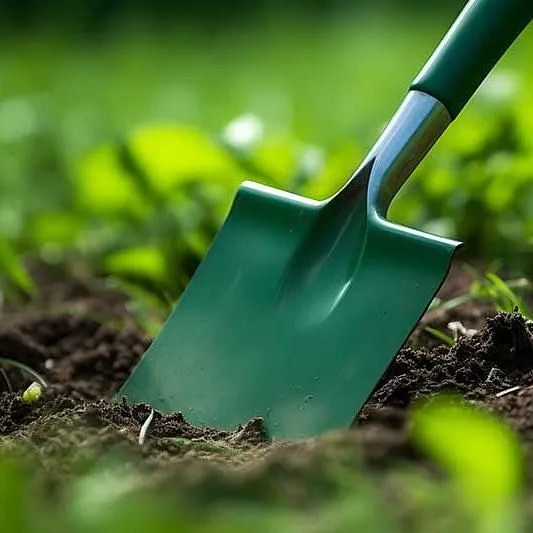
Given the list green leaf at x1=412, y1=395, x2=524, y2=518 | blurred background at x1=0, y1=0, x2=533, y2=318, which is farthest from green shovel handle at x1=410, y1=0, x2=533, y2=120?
green leaf at x1=412, y1=395, x2=524, y2=518

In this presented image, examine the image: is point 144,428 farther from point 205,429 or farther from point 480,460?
point 480,460

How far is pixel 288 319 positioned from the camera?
179 centimetres

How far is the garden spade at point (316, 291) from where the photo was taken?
5.39 feet

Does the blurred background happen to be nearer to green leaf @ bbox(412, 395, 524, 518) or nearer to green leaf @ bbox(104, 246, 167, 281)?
green leaf @ bbox(104, 246, 167, 281)

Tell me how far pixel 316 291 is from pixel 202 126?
2611 millimetres

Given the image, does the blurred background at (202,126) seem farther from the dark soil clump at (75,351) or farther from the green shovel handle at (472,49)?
the green shovel handle at (472,49)

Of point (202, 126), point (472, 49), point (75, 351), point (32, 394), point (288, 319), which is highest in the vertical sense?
point (472, 49)

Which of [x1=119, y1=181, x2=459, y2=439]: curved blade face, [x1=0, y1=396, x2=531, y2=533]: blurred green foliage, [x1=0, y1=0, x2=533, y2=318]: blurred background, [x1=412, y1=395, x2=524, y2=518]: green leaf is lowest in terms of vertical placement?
[x1=0, y1=0, x2=533, y2=318]: blurred background

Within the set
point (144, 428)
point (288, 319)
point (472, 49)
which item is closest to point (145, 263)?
point (288, 319)

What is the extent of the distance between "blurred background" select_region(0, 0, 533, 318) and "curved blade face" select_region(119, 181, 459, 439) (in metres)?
0.50

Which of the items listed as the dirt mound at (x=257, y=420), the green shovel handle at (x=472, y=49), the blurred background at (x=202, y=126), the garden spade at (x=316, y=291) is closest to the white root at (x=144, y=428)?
the dirt mound at (x=257, y=420)

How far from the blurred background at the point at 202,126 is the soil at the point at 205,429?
0.77 feet

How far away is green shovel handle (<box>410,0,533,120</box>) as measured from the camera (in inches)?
73.9

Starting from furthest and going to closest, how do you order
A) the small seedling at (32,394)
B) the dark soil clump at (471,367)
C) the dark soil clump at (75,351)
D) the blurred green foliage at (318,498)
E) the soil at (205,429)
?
the dark soil clump at (75,351)
the small seedling at (32,394)
the dark soil clump at (471,367)
the soil at (205,429)
the blurred green foliage at (318,498)
